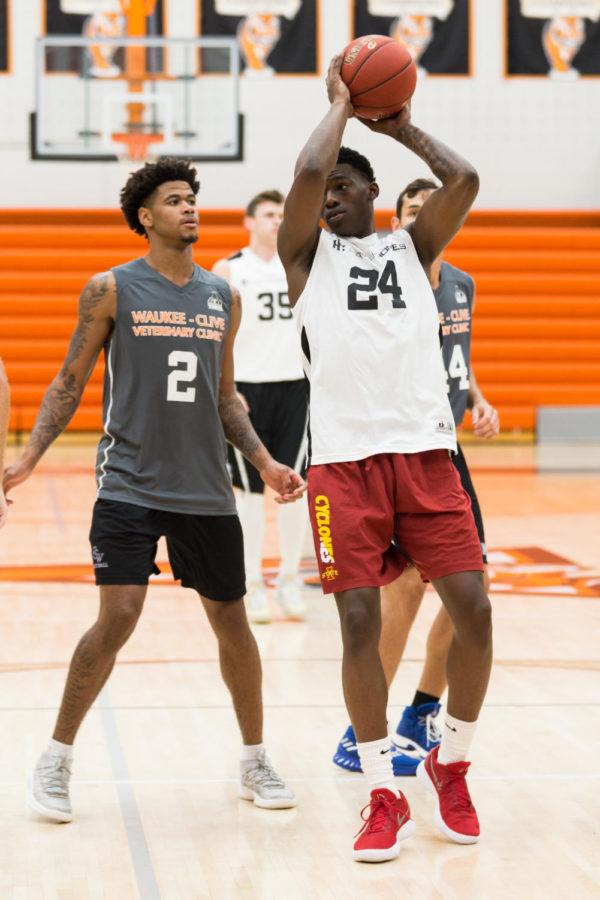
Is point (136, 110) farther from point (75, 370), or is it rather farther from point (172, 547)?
point (172, 547)

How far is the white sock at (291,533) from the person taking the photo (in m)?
7.10

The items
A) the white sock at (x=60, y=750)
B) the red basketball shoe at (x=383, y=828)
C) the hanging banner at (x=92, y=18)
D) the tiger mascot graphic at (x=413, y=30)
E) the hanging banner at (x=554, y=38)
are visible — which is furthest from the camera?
the hanging banner at (x=554, y=38)

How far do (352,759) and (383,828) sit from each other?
0.79m

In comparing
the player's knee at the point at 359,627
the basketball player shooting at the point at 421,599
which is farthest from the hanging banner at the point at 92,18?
the player's knee at the point at 359,627

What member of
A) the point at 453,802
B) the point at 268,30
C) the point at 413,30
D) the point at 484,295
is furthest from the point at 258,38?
the point at 453,802

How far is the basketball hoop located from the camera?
15094 millimetres

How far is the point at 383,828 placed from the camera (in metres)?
3.58

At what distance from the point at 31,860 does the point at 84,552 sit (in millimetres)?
5451

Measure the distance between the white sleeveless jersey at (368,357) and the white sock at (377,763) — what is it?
0.74m

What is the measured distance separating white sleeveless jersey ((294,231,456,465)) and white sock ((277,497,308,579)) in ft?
11.0

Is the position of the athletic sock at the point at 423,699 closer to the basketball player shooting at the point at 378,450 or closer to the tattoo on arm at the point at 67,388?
the basketball player shooting at the point at 378,450

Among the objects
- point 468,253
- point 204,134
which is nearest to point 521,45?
point 468,253

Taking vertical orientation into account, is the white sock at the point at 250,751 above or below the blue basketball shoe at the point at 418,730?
above

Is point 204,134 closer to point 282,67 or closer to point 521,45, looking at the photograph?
point 282,67
